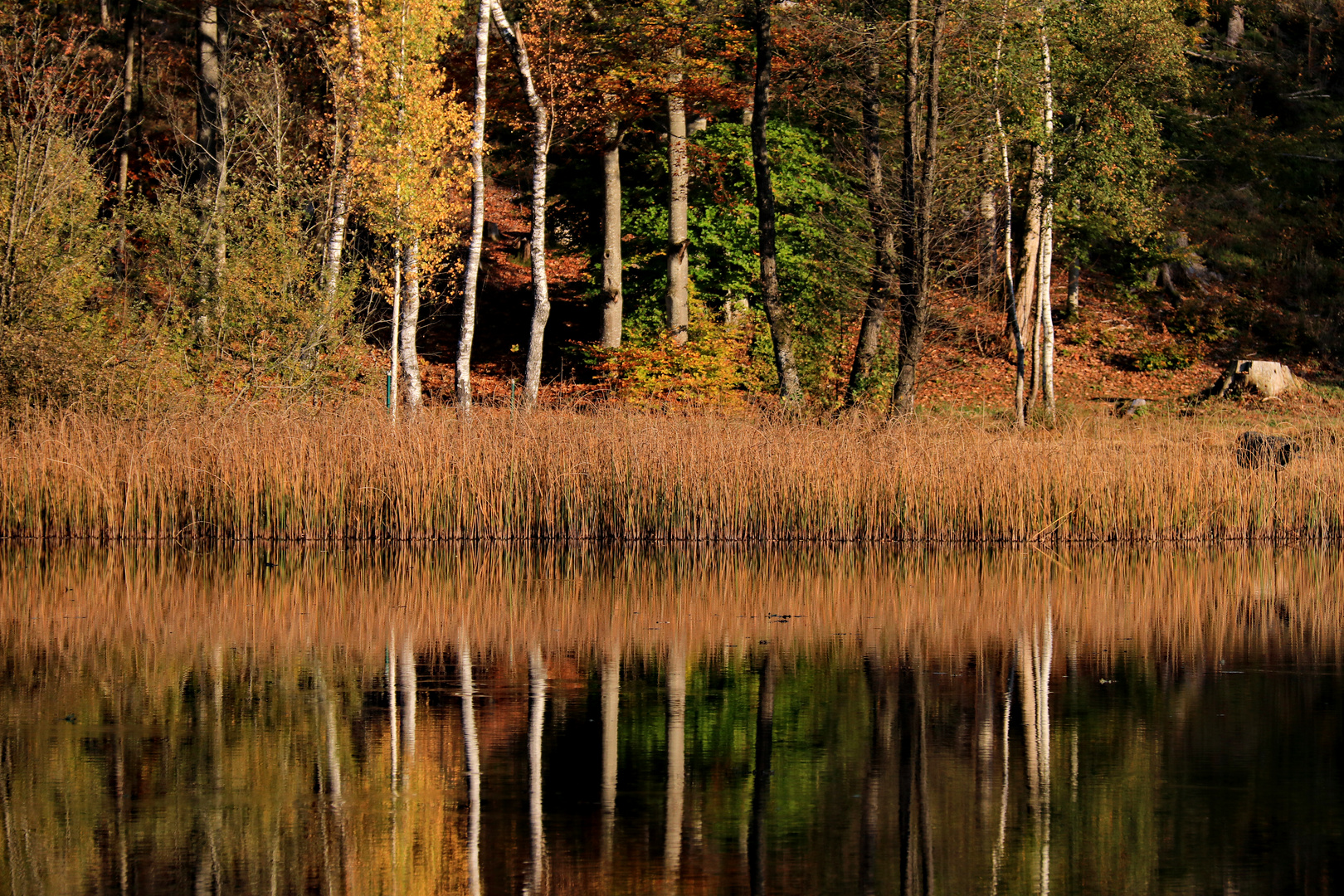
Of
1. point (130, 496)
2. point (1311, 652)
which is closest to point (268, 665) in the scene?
point (1311, 652)

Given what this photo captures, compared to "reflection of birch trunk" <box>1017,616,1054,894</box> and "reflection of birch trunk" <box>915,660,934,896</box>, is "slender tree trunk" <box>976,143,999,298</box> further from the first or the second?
"reflection of birch trunk" <box>915,660,934,896</box>

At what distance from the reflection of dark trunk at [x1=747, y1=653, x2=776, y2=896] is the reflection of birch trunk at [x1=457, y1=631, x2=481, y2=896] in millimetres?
969

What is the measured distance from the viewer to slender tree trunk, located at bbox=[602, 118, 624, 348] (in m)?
28.7

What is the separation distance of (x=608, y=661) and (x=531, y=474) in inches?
281

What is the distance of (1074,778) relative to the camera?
6648mm

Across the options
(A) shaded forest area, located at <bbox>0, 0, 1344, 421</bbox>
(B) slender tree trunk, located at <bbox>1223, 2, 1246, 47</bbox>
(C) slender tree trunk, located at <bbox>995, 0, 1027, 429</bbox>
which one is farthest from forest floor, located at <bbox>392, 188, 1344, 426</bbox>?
(B) slender tree trunk, located at <bbox>1223, 2, 1246, 47</bbox>

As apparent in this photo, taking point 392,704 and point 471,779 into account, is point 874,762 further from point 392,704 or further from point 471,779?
point 392,704

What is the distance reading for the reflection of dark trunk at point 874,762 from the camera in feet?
17.8

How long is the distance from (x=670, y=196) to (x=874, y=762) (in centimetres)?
2266

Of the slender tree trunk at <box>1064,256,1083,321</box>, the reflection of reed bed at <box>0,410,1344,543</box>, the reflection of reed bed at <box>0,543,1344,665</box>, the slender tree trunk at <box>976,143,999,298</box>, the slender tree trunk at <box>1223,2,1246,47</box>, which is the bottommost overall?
the reflection of reed bed at <box>0,543,1344,665</box>

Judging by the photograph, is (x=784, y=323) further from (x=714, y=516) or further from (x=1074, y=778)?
(x=1074, y=778)

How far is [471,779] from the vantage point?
6.53m

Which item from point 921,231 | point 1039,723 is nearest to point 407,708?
point 1039,723

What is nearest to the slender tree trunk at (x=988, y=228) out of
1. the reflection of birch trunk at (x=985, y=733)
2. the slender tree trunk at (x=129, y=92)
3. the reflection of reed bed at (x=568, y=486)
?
the reflection of reed bed at (x=568, y=486)
